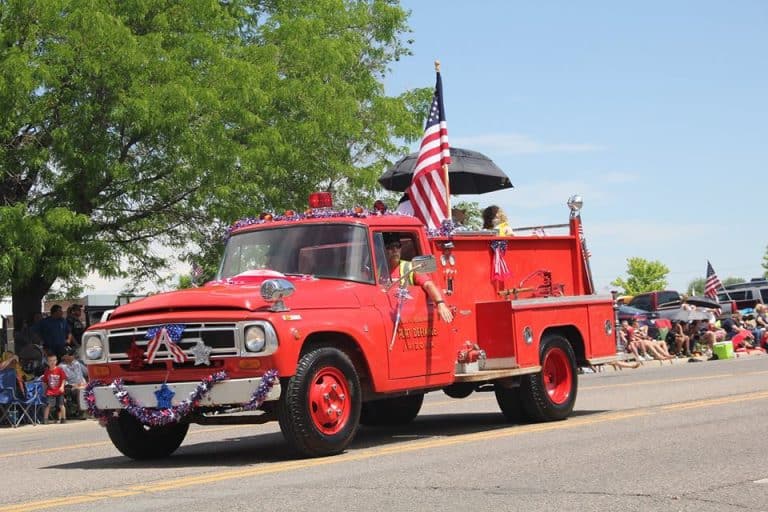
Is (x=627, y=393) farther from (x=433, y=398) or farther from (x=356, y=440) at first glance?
(x=356, y=440)

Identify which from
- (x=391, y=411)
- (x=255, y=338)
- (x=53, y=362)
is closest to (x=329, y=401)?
(x=255, y=338)

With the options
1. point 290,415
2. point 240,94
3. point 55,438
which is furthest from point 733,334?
point 290,415

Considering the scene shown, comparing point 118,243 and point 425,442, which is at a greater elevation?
point 118,243

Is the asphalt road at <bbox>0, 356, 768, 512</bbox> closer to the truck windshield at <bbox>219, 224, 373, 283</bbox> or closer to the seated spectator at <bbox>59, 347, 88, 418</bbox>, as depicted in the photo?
the truck windshield at <bbox>219, 224, 373, 283</bbox>

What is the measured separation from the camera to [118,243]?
27.4 m

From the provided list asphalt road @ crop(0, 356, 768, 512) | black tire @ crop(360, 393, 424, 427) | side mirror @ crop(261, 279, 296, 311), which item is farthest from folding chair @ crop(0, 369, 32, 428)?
side mirror @ crop(261, 279, 296, 311)

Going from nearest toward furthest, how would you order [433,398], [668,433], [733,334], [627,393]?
[668,433]
[627,393]
[433,398]
[733,334]

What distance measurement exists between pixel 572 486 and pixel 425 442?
11.7 ft

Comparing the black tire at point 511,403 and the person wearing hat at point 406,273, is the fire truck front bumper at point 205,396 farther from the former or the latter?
the black tire at point 511,403

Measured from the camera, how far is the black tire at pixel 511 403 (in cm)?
1388

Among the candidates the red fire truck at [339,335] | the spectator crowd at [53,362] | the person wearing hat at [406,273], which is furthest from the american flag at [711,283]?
the person wearing hat at [406,273]

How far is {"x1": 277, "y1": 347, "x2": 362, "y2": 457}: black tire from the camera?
10.5 meters

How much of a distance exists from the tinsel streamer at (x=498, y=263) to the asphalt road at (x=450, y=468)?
5.40ft

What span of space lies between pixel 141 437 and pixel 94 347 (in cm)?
107
